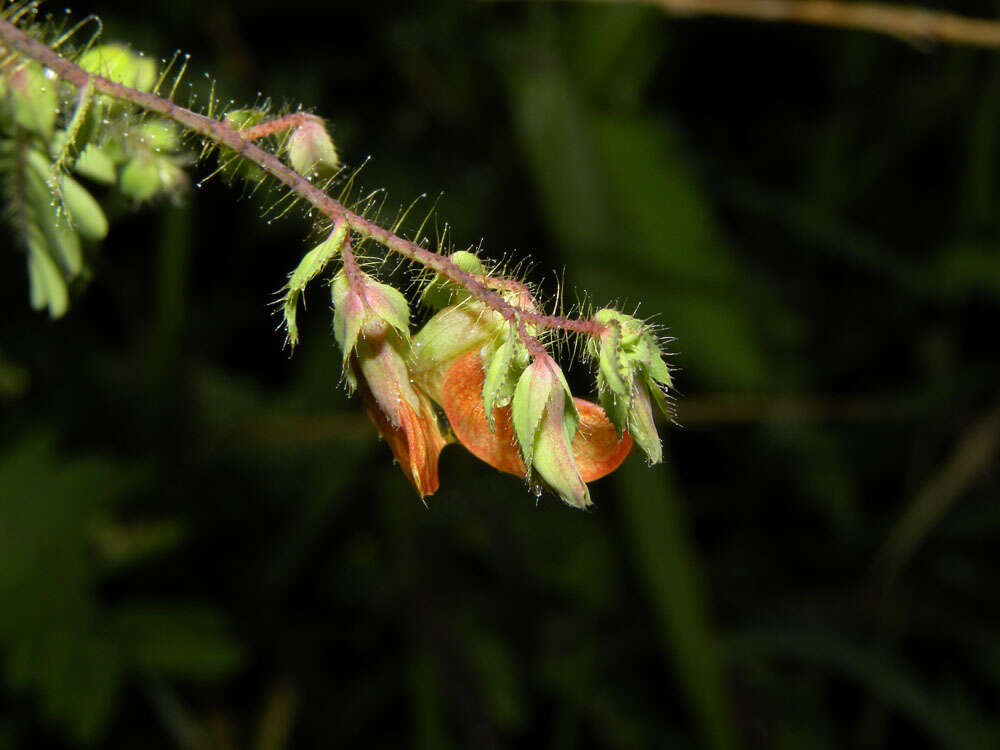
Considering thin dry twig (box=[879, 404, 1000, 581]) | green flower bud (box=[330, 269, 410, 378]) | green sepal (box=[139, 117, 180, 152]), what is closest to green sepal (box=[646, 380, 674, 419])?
green flower bud (box=[330, 269, 410, 378])

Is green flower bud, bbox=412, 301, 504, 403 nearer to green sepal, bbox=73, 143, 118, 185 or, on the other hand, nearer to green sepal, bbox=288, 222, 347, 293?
green sepal, bbox=288, 222, 347, 293

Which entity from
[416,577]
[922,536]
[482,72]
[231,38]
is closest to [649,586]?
[416,577]

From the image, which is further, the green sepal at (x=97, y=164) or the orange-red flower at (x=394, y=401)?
the green sepal at (x=97, y=164)

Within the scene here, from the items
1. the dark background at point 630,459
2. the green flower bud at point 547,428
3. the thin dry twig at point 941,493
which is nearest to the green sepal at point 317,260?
the green flower bud at point 547,428

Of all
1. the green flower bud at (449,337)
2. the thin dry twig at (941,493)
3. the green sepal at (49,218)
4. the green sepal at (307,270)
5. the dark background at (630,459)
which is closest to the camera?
the green sepal at (307,270)

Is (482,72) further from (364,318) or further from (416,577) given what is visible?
(364,318)

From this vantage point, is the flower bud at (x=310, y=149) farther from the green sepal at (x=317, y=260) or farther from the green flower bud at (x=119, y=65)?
the green flower bud at (x=119, y=65)

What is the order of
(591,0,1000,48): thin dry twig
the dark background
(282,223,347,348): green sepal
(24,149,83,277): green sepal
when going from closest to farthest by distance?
(282,223,347,348): green sepal
(24,149,83,277): green sepal
(591,0,1000,48): thin dry twig
the dark background

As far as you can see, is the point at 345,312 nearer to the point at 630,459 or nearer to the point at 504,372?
the point at 504,372
